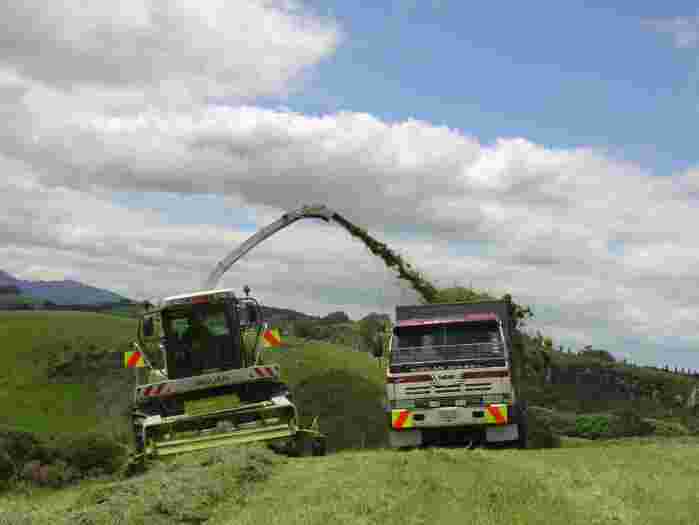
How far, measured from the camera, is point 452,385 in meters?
18.7

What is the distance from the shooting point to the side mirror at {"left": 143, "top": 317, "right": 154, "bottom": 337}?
19.3 meters

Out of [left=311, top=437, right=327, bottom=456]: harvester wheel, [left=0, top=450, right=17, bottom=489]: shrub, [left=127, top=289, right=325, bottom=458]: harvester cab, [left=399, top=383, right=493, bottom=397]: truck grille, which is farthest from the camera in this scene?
[left=0, top=450, right=17, bottom=489]: shrub

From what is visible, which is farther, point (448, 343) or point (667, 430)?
point (667, 430)

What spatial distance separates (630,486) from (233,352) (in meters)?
9.88

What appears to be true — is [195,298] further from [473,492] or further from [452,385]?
[473,492]

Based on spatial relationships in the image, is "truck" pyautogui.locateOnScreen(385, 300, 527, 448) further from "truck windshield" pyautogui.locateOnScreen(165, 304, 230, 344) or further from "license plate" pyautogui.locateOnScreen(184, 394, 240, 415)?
"truck windshield" pyautogui.locateOnScreen(165, 304, 230, 344)

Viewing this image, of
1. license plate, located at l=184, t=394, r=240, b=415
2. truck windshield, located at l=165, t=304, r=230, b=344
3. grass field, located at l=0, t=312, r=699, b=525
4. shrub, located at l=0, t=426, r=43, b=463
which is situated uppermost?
truck windshield, located at l=165, t=304, r=230, b=344

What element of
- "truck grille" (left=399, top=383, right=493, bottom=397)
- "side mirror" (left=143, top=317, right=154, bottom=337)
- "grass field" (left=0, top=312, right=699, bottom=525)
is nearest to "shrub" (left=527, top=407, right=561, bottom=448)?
"truck grille" (left=399, top=383, right=493, bottom=397)

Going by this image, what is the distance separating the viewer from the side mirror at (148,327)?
1927 cm

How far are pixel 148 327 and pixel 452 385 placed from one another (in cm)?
637

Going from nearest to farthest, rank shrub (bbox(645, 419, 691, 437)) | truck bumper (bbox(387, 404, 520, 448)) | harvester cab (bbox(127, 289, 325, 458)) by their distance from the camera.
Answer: harvester cab (bbox(127, 289, 325, 458)), truck bumper (bbox(387, 404, 520, 448)), shrub (bbox(645, 419, 691, 437))

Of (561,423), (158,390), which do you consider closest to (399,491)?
(158,390)

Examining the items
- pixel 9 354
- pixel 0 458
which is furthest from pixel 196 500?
pixel 9 354

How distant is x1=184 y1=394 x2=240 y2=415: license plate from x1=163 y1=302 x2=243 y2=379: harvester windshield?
1085mm
